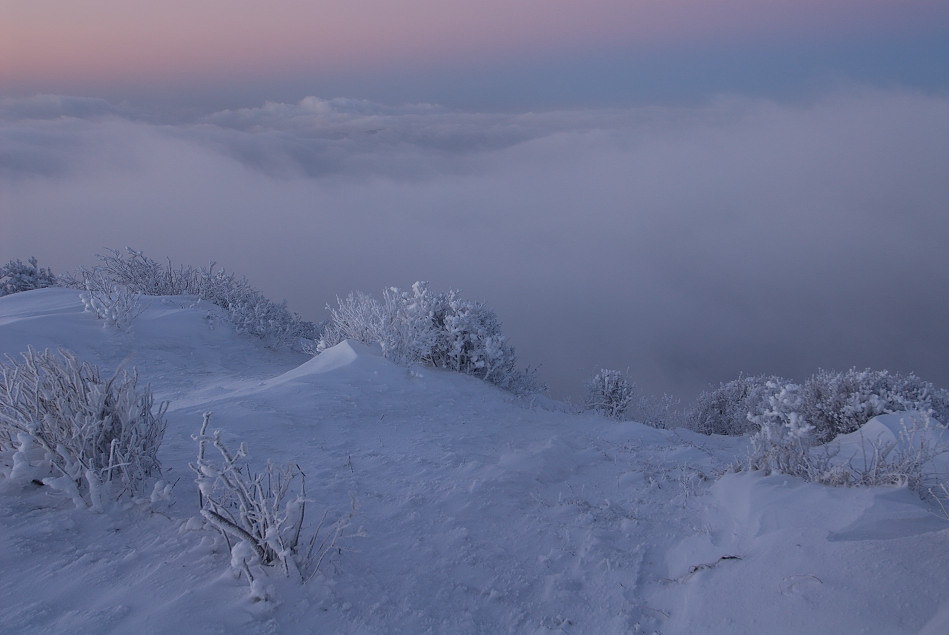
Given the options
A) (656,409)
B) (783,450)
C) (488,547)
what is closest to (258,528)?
(488,547)

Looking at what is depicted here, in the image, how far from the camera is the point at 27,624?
2156 millimetres

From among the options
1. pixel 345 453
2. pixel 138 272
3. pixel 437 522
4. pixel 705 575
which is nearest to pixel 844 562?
pixel 705 575

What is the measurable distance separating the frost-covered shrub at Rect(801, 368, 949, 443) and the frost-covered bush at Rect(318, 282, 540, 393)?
12.2ft

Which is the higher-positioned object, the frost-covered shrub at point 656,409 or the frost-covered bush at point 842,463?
the frost-covered bush at point 842,463

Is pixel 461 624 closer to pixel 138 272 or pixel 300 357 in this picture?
pixel 300 357

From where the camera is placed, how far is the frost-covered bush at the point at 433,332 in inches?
278

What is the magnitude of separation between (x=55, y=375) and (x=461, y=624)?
2536 mm

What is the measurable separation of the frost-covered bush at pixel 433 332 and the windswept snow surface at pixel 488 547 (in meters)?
2.17

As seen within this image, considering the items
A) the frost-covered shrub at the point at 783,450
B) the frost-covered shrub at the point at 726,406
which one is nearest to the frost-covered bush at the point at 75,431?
the frost-covered shrub at the point at 783,450

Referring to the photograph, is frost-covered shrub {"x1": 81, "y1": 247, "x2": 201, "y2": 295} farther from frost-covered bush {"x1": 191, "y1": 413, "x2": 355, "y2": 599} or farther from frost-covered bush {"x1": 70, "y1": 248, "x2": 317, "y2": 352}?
frost-covered bush {"x1": 191, "y1": 413, "x2": 355, "y2": 599}

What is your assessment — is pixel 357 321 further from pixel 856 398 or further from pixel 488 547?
pixel 856 398

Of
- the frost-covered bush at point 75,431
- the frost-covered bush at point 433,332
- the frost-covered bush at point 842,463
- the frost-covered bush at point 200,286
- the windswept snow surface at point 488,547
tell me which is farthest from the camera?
the frost-covered bush at point 200,286

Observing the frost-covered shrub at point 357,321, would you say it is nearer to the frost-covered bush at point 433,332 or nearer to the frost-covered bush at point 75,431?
the frost-covered bush at point 433,332

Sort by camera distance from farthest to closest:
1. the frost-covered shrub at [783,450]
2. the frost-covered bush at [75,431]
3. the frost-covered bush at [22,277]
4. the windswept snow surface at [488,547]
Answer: the frost-covered bush at [22,277]
the frost-covered shrub at [783,450]
the frost-covered bush at [75,431]
the windswept snow surface at [488,547]
